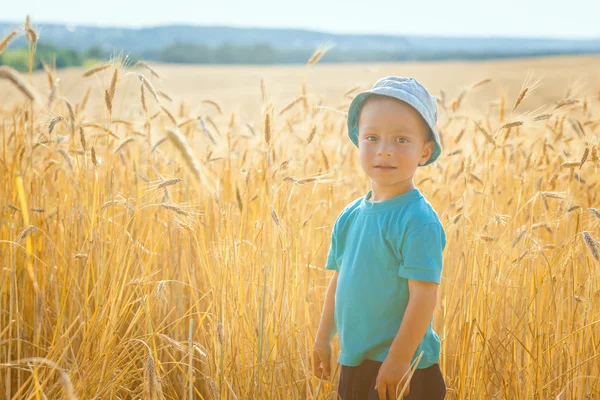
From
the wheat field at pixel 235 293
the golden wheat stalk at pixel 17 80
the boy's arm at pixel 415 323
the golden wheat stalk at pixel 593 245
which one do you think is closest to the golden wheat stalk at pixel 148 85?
the wheat field at pixel 235 293

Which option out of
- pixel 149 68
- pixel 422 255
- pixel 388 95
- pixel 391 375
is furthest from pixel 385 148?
pixel 149 68

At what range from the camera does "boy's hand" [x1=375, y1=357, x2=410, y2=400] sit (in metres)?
1.43

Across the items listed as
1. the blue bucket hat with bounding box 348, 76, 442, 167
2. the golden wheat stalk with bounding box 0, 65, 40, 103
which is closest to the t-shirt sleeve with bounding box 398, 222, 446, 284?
the blue bucket hat with bounding box 348, 76, 442, 167

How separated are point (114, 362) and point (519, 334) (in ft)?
4.39

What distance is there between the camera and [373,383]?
156cm

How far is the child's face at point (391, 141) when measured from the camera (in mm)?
1490

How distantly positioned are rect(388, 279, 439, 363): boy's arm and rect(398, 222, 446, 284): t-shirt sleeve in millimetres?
26

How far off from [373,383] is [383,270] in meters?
0.31

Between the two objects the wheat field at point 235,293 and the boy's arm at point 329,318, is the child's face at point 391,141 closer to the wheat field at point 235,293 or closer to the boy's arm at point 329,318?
→ the wheat field at point 235,293

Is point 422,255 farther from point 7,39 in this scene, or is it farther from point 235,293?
point 7,39

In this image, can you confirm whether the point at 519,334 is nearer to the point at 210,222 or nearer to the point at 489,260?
the point at 489,260

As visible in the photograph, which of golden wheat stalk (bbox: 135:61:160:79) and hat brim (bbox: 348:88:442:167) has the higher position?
golden wheat stalk (bbox: 135:61:160:79)

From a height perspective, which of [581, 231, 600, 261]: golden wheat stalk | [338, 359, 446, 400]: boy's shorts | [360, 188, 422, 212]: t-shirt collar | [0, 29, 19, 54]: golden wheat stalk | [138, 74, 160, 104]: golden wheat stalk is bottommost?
[338, 359, 446, 400]: boy's shorts

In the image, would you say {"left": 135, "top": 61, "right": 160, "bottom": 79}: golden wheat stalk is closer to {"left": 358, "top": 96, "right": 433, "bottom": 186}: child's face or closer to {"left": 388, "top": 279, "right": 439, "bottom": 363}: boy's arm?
{"left": 358, "top": 96, "right": 433, "bottom": 186}: child's face
